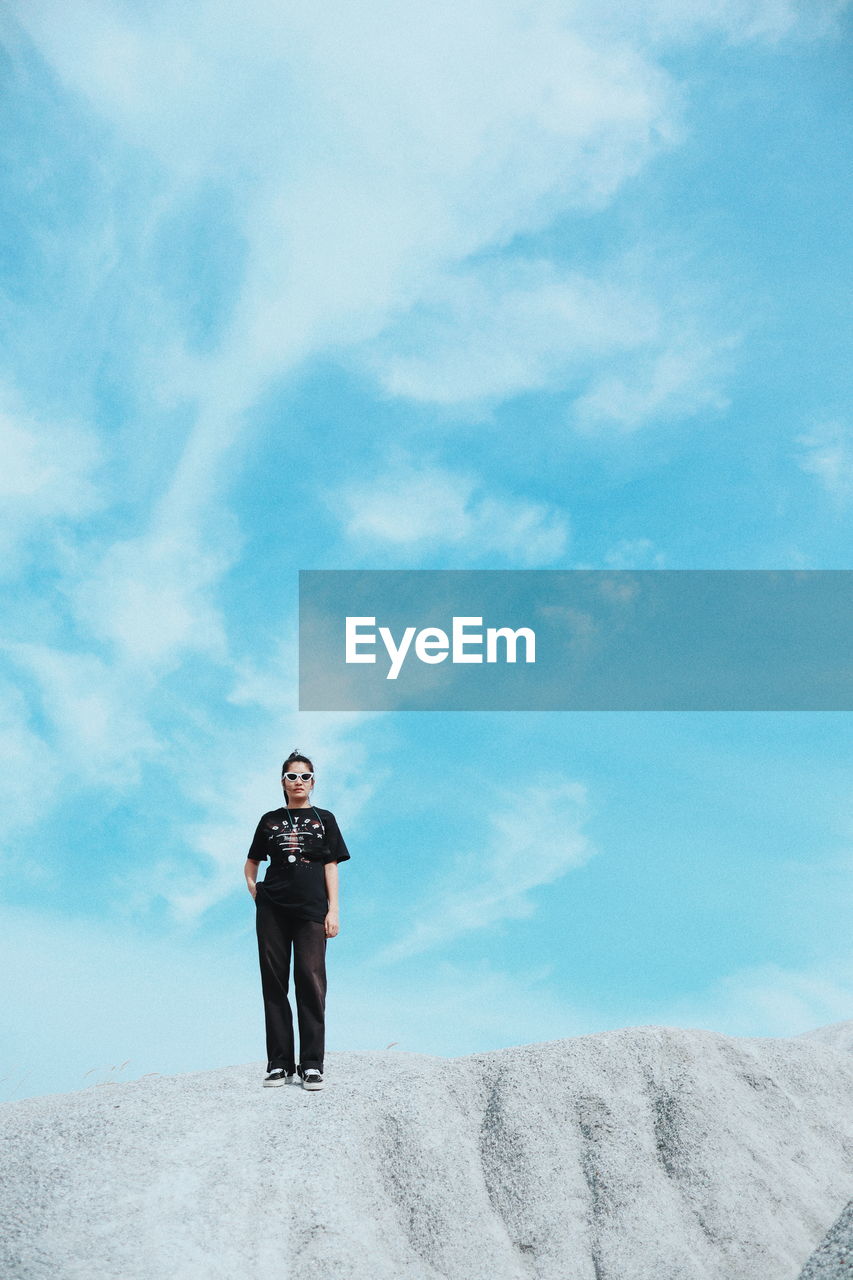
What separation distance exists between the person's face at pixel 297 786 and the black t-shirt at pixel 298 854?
91mm

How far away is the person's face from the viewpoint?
7.86 meters

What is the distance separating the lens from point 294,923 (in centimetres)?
766

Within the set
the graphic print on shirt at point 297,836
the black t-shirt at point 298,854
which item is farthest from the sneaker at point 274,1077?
the graphic print on shirt at point 297,836

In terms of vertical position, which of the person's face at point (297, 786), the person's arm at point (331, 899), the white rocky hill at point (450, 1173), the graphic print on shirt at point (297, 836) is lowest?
the white rocky hill at point (450, 1173)

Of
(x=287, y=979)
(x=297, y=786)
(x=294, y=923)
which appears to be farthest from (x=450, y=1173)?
(x=297, y=786)

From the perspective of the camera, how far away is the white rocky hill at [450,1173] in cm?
615

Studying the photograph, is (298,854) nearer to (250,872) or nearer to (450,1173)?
(250,872)

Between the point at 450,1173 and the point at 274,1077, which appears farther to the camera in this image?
the point at 274,1077

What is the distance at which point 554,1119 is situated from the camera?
7.30m

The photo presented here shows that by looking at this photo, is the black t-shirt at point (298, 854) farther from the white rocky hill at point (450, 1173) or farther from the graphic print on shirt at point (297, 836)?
the white rocky hill at point (450, 1173)

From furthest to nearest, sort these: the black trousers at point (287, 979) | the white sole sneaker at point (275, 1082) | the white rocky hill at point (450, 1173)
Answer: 1. the white sole sneaker at point (275, 1082)
2. the black trousers at point (287, 979)
3. the white rocky hill at point (450, 1173)

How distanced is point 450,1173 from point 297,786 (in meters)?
2.86

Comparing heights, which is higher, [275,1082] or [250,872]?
[250,872]

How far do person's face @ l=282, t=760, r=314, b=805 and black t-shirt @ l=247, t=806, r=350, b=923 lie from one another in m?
0.09
